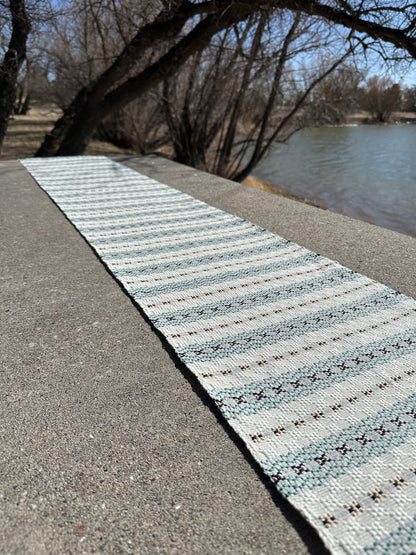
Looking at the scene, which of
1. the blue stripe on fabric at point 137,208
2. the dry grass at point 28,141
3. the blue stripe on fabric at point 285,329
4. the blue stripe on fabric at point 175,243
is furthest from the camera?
the dry grass at point 28,141

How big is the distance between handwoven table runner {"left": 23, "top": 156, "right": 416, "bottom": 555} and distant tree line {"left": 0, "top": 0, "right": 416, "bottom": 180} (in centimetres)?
310

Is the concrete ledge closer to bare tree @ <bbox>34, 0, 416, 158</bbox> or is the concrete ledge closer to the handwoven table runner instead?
the handwoven table runner

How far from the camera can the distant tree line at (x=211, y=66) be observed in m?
4.95

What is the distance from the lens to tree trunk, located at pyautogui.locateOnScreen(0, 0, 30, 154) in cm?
523

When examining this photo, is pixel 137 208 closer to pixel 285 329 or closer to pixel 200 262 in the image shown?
pixel 200 262

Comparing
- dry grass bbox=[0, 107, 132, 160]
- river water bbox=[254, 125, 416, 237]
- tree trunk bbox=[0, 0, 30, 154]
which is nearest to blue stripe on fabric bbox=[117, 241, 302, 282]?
tree trunk bbox=[0, 0, 30, 154]

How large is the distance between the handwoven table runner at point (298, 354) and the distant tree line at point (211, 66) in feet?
10.2

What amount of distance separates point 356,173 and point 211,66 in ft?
15.3

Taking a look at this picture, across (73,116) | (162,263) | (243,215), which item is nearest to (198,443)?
(162,263)

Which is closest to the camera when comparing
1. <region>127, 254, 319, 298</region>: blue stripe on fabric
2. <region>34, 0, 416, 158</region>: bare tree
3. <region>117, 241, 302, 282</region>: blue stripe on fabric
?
<region>127, 254, 319, 298</region>: blue stripe on fabric

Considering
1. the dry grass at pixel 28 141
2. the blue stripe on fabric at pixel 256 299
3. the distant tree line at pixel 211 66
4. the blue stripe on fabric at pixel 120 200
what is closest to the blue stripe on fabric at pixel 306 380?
the blue stripe on fabric at pixel 256 299

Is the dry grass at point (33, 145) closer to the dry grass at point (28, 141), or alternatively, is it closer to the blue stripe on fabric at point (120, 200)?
the dry grass at point (28, 141)

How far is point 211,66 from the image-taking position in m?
6.25

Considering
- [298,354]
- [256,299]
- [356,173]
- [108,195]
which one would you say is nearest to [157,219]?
[108,195]
